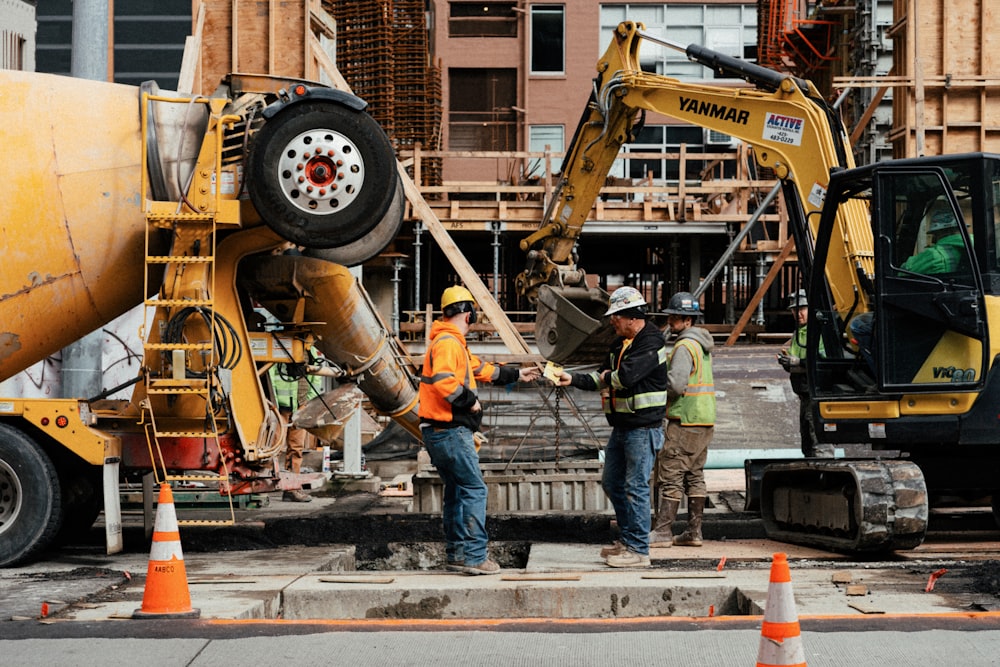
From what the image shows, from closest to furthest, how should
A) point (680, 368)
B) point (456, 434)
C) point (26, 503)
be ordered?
point (456, 434)
point (26, 503)
point (680, 368)

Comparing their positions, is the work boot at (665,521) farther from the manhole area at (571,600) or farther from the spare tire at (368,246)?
the spare tire at (368,246)

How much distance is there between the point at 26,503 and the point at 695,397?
5.30 meters

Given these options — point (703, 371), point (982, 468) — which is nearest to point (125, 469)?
point (703, 371)

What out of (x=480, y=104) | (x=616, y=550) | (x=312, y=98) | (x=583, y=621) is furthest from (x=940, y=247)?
(x=480, y=104)

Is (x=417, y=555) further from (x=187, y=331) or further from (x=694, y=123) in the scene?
(x=694, y=123)

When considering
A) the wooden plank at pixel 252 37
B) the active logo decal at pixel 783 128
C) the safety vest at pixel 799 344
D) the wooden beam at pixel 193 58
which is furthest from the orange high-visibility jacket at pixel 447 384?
the wooden plank at pixel 252 37

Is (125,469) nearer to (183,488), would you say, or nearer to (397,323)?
(183,488)

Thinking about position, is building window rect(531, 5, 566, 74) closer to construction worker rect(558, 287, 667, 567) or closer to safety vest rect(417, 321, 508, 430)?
construction worker rect(558, 287, 667, 567)

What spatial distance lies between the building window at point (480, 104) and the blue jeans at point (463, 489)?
27417 millimetres

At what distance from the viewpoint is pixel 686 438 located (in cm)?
1043

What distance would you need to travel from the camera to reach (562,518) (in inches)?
458

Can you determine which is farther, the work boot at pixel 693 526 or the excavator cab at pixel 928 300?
the work boot at pixel 693 526

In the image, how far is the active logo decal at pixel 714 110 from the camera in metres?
11.4

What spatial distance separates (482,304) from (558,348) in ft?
15.8
